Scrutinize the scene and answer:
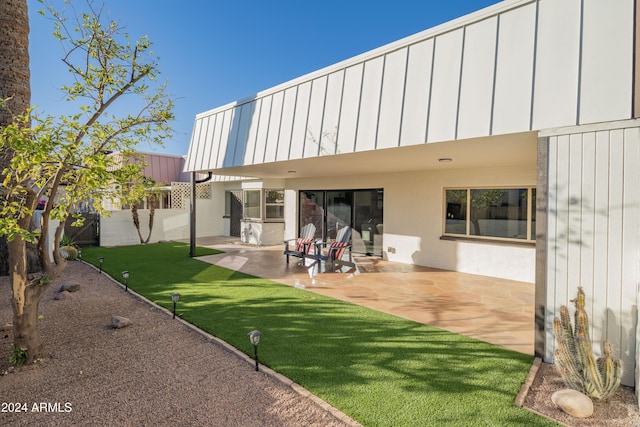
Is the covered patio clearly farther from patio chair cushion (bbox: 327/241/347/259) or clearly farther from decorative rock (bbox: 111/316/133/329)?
decorative rock (bbox: 111/316/133/329)

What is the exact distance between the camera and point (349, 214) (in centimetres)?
1049

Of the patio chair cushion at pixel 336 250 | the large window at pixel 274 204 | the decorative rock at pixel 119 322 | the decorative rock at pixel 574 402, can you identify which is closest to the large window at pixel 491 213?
the patio chair cushion at pixel 336 250

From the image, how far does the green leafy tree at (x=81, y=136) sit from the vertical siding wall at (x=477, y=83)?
2619 mm

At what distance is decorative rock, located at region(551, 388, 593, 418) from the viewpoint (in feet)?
7.98

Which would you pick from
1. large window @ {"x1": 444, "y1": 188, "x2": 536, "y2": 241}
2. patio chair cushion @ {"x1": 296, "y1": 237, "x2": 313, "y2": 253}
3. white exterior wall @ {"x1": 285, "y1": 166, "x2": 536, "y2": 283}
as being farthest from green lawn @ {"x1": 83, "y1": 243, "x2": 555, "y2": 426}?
large window @ {"x1": 444, "y1": 188, "x2": 536, "y2": 241}

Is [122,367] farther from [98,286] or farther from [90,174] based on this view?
[98,286]

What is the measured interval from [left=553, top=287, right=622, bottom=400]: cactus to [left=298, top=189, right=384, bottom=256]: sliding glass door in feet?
22.0

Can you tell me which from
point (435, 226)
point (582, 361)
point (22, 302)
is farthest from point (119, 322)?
point (435, 226)

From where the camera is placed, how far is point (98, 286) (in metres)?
6.61

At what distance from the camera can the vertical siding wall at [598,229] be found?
2842mm

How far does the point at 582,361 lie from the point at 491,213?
17.6 feet

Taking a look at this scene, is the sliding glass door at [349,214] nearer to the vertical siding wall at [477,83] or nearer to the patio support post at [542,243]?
the vertical siding wall at [477,83]

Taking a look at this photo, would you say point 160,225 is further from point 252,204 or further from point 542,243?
point 542,243

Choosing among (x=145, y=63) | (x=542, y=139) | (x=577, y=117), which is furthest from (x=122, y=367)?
(x=577, y=117)
